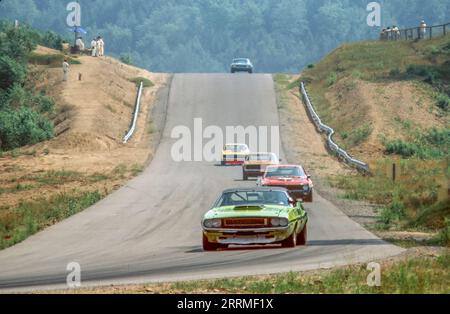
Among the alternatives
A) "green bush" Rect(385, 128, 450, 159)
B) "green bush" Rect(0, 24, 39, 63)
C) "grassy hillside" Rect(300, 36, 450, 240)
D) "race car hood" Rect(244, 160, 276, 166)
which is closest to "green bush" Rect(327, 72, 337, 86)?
"grassy hillside" Rect(300, 36, 450, 240)

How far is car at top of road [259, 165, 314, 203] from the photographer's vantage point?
114 ft

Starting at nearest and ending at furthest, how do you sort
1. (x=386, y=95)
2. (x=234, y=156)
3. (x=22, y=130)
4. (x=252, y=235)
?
(x=252, y=235)
(x=234, y=156)
(x=22, y=130)
(x=386, y=95)

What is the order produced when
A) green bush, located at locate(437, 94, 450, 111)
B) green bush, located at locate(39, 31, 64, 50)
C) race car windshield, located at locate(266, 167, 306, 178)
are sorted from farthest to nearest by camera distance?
green bush, located at locate(39, 31, 64, 50), green bush, located at locate(437, 94, 450, 111), race car windshield, located at locate(266, 167, 306, 178)

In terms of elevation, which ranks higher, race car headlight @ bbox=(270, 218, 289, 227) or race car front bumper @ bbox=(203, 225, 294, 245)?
race car headlight @ bbox=(270, 218, 289, 227)

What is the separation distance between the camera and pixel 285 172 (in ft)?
118

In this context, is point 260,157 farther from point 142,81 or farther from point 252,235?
point 142,81

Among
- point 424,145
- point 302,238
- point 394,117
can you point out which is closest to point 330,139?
point 424,145

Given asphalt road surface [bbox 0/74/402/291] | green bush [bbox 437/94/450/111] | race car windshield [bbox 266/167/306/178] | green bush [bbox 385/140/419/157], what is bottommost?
asphalt road surface [bbox 0/74/402/291]

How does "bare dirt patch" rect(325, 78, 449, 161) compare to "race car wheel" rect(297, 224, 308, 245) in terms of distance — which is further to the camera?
"bare dirt patch" rect(325, 78, 449, 161)

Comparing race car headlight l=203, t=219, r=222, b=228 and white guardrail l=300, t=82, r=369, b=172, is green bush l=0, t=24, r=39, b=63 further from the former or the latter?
race car headlight l=203, t=219, r=222, b=228

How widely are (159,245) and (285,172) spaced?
12113mm

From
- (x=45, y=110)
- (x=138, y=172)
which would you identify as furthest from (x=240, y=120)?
(x=138, y=172)

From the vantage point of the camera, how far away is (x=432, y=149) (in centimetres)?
6156

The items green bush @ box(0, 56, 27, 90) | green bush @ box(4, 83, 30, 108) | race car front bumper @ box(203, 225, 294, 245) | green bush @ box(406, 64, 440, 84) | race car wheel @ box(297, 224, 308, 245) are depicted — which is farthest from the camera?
green bush @ box(406, 64, 440, 84)
